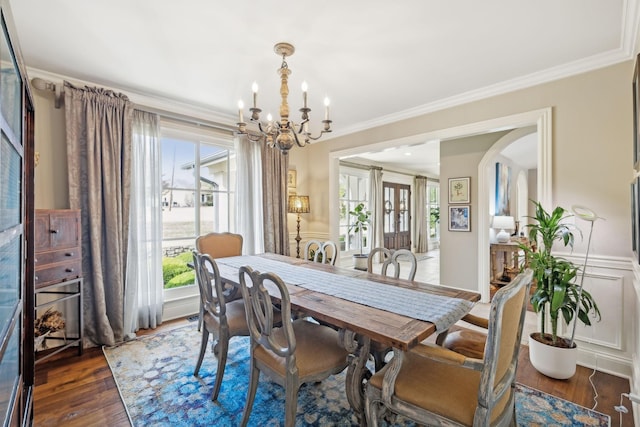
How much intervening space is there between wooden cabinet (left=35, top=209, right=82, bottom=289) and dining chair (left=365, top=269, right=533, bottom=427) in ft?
8.69

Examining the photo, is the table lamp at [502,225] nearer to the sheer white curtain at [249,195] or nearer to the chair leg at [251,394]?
the sheer white curtain at [249,195]

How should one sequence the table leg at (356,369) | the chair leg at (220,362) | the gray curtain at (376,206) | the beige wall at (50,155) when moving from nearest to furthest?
the table leg at (356,369)
the chair leg at (220,362)
the beige wall at (50,155)
the gray curtain at (376,206)

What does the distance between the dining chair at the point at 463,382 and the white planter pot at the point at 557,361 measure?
1215mm

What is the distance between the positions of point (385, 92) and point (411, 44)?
904 mm

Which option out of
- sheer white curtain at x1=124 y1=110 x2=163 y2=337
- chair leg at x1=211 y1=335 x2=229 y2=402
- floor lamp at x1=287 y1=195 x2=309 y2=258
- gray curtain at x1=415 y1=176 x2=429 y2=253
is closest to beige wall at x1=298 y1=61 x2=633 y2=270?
floor lamp at x1=287 y1=195 x2=309 y2=258

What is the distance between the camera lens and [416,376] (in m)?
1.40

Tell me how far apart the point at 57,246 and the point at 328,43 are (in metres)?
2.77

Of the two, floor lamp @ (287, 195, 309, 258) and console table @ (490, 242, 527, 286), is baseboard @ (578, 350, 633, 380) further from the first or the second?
floor lamp @ (287, 195, 309, 258)

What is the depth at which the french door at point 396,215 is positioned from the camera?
793cm

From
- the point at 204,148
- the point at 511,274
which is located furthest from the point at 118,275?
the point at 511,274

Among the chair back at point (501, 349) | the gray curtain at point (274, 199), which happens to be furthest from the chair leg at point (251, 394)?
the gray curtain at point (274, 199)

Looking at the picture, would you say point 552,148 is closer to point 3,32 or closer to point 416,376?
point 416,376

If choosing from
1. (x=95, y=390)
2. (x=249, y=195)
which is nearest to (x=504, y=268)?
(x=249, y=195)

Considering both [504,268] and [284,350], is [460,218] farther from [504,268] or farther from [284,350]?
[284,350]
